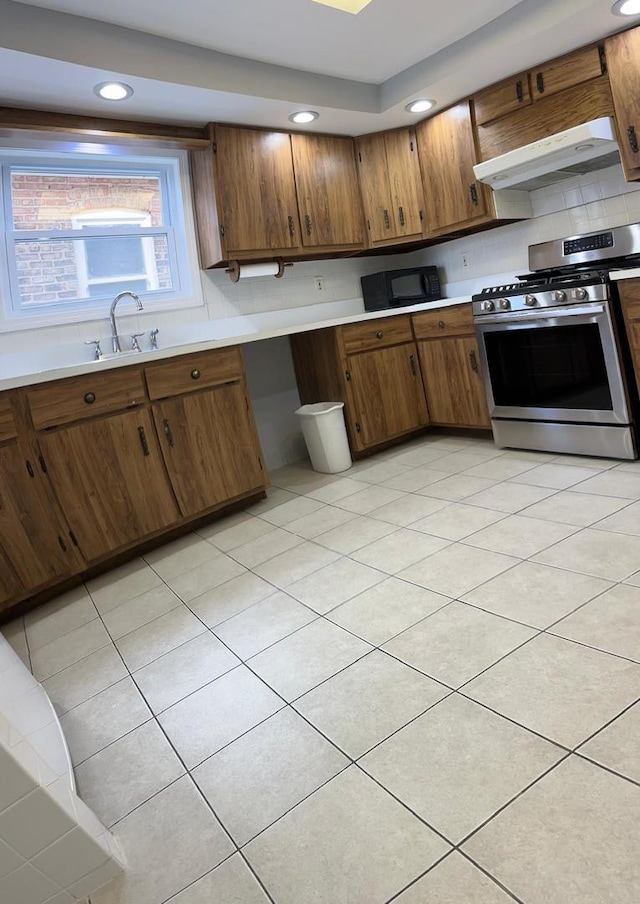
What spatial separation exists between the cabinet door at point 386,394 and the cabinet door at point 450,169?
874 millimetres

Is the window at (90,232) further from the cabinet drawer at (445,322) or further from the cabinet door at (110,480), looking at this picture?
the cabinet drawer at (445,322)

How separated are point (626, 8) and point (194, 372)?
2.60m

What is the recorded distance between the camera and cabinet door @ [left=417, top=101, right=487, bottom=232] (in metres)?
3.51

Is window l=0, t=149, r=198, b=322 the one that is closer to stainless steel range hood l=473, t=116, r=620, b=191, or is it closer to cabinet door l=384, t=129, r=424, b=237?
cabinet door l=384, t=129, r=424, b=237

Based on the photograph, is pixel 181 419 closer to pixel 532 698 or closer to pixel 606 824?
pixel 532 698

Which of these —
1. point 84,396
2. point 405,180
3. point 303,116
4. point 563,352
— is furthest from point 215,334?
point 563,352

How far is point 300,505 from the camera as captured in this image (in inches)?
125

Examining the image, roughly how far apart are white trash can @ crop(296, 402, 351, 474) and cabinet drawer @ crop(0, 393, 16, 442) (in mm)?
1698

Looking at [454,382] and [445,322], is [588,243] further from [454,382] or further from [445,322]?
[454,382]

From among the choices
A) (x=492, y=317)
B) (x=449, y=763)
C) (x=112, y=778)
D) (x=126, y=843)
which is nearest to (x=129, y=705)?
(x=112, y=778)

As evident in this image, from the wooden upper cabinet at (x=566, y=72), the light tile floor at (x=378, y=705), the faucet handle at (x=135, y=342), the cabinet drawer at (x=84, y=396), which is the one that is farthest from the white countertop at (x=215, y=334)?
the wooden upper cabinet at (x=566, y=72)

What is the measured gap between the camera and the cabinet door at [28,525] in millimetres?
2402

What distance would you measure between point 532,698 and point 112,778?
1.05 meters

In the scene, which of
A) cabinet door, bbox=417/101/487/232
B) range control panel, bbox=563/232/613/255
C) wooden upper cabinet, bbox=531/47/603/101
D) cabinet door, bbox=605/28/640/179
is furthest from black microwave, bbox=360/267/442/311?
cabinet door, bbox=605/28/640/179
